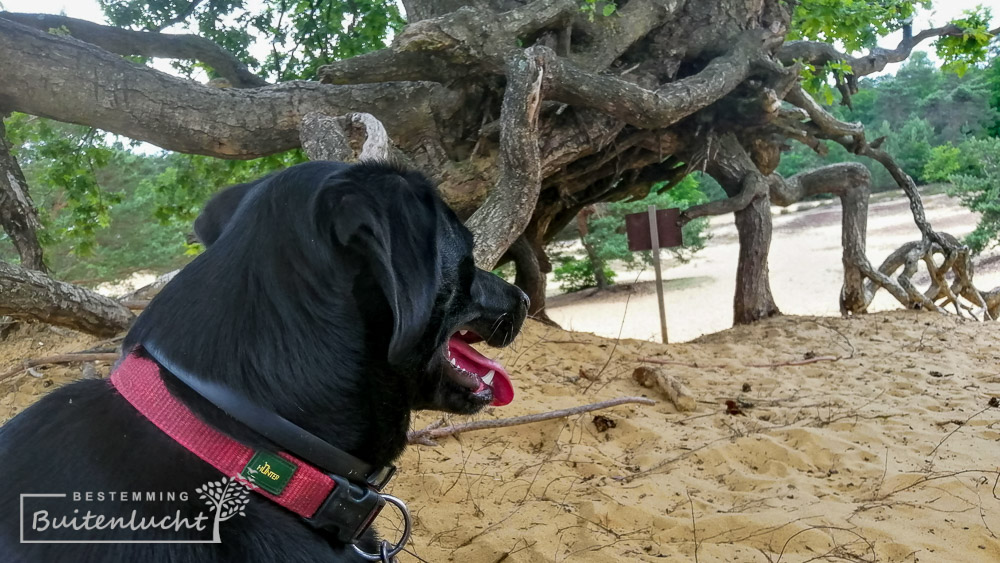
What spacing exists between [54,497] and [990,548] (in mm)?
2794

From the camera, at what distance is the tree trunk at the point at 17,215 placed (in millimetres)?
4699

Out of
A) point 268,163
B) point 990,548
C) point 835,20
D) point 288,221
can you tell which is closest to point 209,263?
point 288,221

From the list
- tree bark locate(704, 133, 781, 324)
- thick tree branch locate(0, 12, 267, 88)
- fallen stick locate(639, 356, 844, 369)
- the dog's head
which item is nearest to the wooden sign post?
tree bark locate(704, 133, 781, 324)

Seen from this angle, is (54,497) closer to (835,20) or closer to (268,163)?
(268,163)

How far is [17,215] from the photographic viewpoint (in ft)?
15.5

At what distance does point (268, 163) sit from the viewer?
275 inches

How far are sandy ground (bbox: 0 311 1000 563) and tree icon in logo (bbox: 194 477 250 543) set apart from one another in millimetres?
1428

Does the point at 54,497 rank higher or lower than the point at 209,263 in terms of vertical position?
lower

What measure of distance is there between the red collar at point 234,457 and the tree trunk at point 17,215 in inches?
174

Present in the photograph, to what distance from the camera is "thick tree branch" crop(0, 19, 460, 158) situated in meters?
4.25

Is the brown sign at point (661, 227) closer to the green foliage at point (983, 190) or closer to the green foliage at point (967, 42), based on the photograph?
the green foliage at point (967, 42)

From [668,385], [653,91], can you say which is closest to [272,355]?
[668,385]

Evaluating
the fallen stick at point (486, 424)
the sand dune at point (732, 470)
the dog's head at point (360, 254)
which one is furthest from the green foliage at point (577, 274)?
the dog's head at point (360, 254)

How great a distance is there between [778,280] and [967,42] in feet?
34.8
